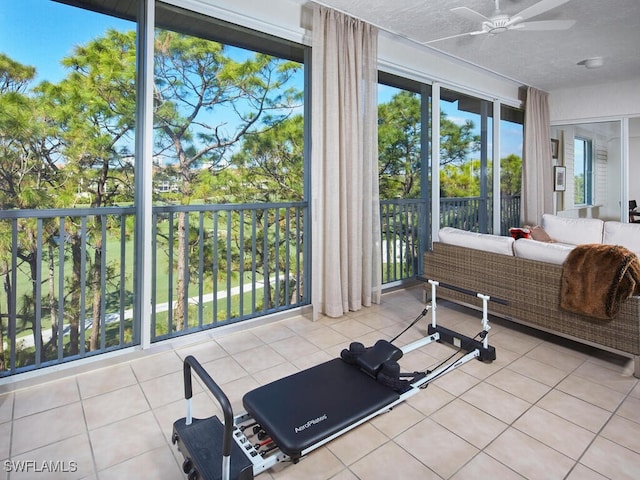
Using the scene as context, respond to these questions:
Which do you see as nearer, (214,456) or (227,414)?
(227,414)

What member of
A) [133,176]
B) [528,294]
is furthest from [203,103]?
[528,294]

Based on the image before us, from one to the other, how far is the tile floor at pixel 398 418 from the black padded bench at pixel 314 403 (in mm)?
139

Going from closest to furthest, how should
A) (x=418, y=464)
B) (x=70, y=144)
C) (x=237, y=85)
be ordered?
(x=418, y=464), (x=70, y=144), (x=237, y=85)

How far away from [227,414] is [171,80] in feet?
8.52

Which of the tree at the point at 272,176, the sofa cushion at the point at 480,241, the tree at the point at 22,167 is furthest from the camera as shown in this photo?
the tree at the point at 272,176

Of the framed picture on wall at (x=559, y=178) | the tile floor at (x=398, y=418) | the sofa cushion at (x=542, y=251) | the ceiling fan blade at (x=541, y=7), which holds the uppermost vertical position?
the ceiling fan blade at (x=541, y=7)

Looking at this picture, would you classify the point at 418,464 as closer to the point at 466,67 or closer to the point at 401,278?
the point at 401,278

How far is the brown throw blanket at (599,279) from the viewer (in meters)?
2.35

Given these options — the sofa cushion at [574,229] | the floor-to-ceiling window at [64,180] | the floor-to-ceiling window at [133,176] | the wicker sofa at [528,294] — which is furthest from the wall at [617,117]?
the floor-to-ceiling window at [64,180]

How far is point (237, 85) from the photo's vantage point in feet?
10.9

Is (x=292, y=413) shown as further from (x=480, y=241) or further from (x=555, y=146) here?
(x=555, y=146)

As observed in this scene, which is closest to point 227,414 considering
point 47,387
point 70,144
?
point 47,387

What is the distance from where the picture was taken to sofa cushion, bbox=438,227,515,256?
A: 10.1 ft

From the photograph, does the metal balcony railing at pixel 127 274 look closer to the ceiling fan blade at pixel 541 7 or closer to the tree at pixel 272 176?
the tree at pixel 272 176
